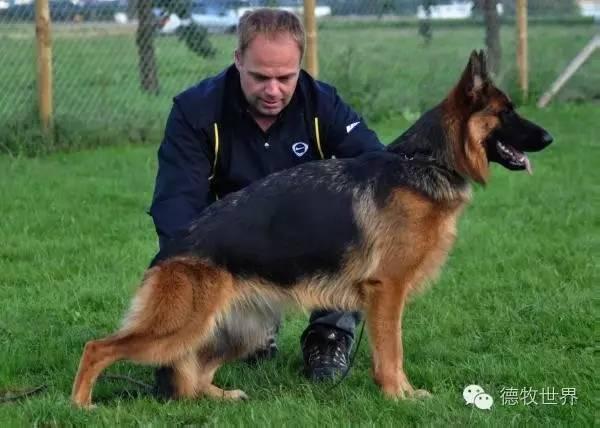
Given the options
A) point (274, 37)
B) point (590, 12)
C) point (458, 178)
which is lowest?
point (590, 12)

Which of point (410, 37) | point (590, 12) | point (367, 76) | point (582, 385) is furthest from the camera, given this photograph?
point (590, 12)

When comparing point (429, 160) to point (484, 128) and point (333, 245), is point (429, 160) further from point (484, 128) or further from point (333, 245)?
point (333, 245)

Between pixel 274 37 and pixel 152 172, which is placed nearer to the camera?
pixel 274 37

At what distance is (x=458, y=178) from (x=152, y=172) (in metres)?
5.93

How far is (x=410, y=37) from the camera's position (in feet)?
50.4

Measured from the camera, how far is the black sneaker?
4.95m

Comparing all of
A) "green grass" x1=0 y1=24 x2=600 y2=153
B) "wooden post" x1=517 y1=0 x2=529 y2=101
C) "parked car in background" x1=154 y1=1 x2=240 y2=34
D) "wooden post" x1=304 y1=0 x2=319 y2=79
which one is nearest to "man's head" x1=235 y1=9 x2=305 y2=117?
"green grass" x1=0 y1=24 x2=600 y2=153

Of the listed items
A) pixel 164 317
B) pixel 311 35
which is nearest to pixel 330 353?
pixel 164 317

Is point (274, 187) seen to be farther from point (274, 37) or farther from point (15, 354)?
point (15, 354)

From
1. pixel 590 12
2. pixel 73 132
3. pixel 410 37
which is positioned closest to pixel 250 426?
pixel 73 132

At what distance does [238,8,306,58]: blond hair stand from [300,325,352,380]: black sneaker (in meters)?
1.45

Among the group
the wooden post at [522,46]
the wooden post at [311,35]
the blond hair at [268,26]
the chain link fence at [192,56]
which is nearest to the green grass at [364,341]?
the blond hair at [268,26]

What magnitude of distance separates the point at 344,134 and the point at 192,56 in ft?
26.0

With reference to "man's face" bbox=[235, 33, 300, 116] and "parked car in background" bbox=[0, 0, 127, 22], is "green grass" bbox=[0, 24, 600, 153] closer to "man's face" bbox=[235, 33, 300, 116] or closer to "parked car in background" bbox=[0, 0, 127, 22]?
"parked car in background" bbox=[0, 0, 127, 22]
